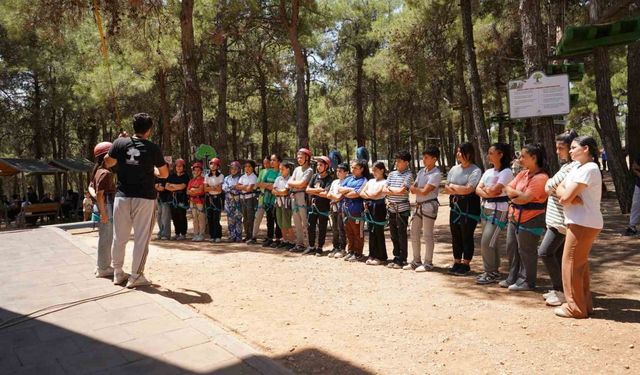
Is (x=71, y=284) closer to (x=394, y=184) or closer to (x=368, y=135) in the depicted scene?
(x=394, y=184)

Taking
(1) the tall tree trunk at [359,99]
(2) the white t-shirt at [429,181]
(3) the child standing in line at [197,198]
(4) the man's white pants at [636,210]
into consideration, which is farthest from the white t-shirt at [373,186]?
(1) the tall tree trunk at [359,99]

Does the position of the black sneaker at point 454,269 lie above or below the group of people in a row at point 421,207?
below

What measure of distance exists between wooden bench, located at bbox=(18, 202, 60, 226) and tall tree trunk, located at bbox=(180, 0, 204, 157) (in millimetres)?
10071

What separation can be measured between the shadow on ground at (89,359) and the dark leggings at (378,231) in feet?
11.1

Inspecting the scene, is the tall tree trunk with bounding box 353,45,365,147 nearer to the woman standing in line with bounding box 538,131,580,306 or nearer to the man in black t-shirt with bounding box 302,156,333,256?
the man in black t-shirt with bounding box 302,156,333,256

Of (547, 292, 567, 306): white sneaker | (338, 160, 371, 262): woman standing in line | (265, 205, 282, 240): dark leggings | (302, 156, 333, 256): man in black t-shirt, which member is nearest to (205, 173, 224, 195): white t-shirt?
(265, 205, 282, 240): dark leggings

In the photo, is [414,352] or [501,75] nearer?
[414,352]

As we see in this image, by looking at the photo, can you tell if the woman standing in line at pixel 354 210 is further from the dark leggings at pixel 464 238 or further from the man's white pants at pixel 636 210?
the man's white pants at pixel 636 210

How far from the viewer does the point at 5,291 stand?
5.42 m

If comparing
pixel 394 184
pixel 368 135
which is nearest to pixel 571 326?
pixel 394 184

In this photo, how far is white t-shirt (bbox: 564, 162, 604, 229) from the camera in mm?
3959

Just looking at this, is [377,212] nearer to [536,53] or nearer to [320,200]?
[320,200]

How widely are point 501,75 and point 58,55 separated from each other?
67.4ft

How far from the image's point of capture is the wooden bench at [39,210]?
17312mm
